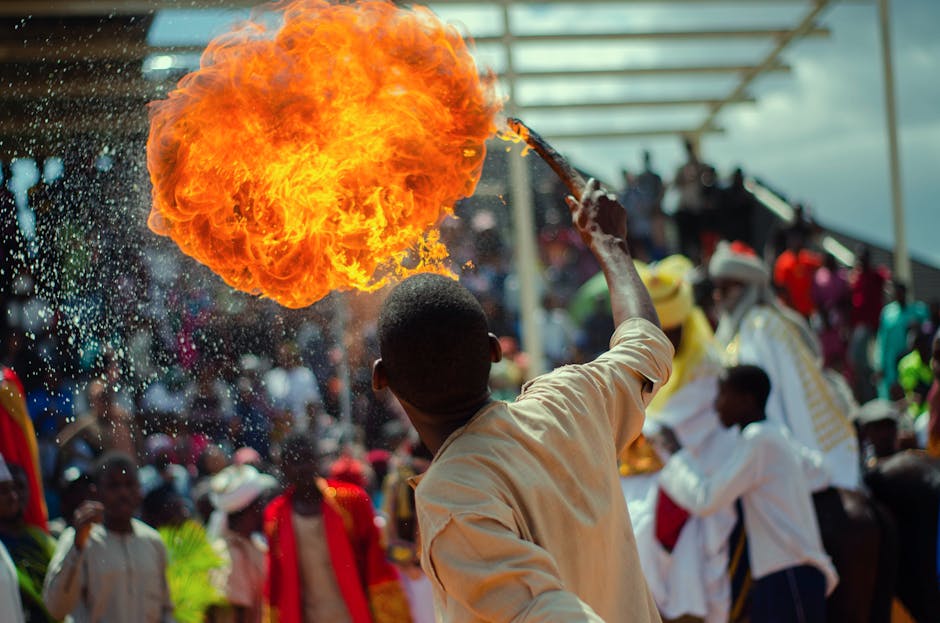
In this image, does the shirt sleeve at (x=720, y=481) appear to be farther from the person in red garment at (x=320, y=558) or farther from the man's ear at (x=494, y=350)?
the man's ear at (x=494, y=350)

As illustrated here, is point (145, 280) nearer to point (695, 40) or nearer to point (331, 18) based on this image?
point (331, 18)

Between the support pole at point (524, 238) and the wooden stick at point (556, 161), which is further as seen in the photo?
the support pole at point (524, 238)

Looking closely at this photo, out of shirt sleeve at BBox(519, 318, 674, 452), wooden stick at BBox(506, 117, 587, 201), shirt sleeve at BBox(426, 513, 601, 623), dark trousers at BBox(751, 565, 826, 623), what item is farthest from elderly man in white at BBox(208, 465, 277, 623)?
shirt sleeve at BBox(426, 513, 601, 623)

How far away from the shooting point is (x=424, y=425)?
217 cm

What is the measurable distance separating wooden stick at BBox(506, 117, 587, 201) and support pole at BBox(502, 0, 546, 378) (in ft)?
22.4

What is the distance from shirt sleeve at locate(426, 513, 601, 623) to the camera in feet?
5.95

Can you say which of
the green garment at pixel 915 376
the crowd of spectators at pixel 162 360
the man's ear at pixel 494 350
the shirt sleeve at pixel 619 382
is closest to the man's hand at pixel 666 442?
the crowd of spectators at pixel 162 360

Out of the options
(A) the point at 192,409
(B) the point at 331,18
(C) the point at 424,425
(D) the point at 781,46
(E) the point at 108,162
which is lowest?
(A) the point at 192,409

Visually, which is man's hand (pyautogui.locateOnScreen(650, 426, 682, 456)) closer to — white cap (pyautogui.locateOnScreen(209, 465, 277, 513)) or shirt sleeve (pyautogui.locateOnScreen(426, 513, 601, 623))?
white cap (pyautogui.locateOnScreen(209, 465, 277, 513))

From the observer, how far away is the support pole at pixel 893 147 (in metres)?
13.1

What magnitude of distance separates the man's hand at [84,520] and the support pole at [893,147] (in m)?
10.6

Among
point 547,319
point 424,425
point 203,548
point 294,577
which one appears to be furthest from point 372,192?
point 547,319

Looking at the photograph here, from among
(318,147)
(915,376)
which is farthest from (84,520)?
(915,376)

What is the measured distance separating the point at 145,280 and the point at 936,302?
955 cm
